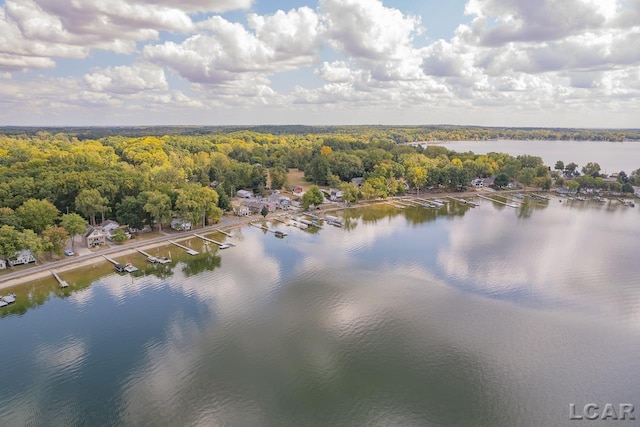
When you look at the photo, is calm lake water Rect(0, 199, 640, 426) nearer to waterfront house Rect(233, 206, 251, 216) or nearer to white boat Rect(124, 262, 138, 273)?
white boat Rect(124, 262, 138, 273)

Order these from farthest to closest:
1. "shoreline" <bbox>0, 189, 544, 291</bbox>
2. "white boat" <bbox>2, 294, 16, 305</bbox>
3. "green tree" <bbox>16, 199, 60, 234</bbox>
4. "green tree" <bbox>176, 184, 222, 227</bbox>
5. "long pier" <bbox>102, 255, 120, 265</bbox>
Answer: "green tree" <bbox>176, 184, 222, 227</bbox>
"green tree" <bbox>16, 199, 60, 234</bbox>
"long pier" <bbox>102, 255, 120, 265</bbox>
"shoreline" <bbox>0, 189, 544, 291</bbox>
"white boat" <bbox>2, 294, 16, 305</bbox>

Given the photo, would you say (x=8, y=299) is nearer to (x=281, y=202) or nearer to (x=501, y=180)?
(x=281, y=202)

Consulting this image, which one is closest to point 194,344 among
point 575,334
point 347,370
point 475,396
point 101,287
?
point 347,370

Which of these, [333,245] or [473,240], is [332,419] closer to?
[333,245]

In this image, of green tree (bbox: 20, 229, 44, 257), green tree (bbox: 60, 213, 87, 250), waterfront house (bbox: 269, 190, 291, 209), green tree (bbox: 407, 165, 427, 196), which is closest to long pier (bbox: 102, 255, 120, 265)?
green tree (bbox: 60, 213, 87, 250)

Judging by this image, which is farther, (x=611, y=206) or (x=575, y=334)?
(x=611, y=206)

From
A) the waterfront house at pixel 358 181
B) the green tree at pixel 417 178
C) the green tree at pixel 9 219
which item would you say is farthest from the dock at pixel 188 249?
the green tree at pixel 417 178
